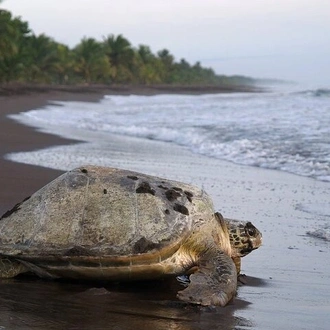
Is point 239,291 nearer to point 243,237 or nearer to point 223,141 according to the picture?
point 243,237

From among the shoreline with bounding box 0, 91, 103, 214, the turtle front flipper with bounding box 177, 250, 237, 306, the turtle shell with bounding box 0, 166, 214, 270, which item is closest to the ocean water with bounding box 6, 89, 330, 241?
the shoreline with bounding box 0, 91, 103, 214

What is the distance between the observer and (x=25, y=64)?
50500mm

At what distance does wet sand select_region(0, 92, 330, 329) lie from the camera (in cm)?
344

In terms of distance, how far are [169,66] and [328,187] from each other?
8812 centimetres

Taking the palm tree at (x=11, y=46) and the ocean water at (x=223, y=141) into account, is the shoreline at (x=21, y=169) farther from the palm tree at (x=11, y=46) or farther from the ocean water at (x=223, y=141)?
the palm tree at (x=11, y=46)

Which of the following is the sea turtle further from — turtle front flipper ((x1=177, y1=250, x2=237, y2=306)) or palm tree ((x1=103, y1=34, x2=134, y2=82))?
palm tree ((x1=103, y1=34, x2=134, y2=82))

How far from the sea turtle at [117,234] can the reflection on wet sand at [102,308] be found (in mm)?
88

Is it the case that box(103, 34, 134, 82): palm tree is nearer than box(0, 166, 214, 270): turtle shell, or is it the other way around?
box(0, 166, 214, 270): turtle shell

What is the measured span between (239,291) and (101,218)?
0.91m

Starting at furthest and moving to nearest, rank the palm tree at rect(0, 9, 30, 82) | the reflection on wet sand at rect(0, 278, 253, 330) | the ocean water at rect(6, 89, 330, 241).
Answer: the palm tree at rect(0, 9, 30, 82) < the ocean water at rect(6, 89, 330, 241) < the reflection on wet sand at rect(0, 278, 253, 330)

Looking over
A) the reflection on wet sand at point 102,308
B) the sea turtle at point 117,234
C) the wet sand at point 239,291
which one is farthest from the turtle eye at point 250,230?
the reflection on wet sand at point 102,308

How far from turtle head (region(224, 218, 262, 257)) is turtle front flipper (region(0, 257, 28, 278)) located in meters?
1.28

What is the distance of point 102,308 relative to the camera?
3.62 metres

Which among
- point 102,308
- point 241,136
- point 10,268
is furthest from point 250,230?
point 241,136
